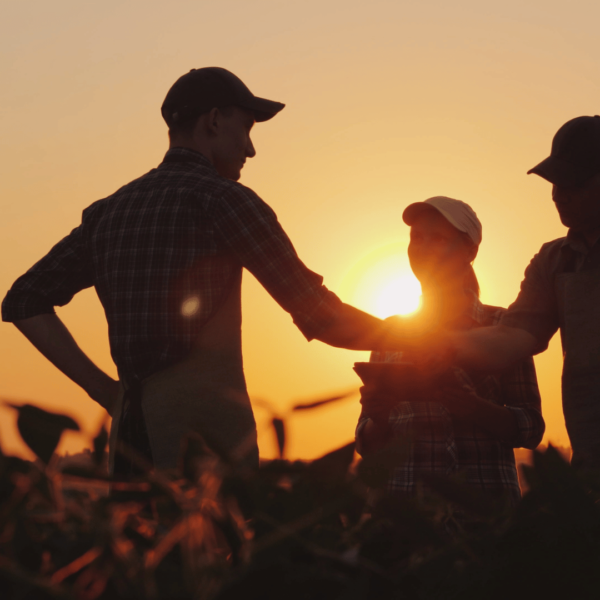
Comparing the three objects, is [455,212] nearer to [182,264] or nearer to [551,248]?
[551,248]

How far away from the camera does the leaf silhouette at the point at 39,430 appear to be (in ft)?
2.52

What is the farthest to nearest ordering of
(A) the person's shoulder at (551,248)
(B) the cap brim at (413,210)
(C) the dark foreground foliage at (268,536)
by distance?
1. (B) the cap brim at (413,210)
2. (A) the person's shoulder at (551,248)
3. (C) the dark foreground foliage at (268,536)

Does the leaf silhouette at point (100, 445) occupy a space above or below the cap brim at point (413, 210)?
below

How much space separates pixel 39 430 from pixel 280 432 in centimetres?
27

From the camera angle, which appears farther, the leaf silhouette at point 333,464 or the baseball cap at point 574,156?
the baseball cap at point 574,156

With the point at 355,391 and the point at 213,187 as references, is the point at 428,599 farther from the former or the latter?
the point at 213,187

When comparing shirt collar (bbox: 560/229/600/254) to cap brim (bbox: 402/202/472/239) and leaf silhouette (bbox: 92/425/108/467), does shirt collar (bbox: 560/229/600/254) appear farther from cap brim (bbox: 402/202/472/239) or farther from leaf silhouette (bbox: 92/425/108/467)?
leaf silhouette (bbox: 92/425/108/467)

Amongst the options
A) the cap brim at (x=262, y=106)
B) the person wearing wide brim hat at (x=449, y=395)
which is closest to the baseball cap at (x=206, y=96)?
the cap brim at (x=262, y=106)

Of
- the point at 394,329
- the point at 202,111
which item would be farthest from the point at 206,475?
the point at 202,111

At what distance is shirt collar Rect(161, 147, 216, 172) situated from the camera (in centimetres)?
296

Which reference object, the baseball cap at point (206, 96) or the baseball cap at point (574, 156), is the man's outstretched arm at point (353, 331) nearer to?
the baseball cap at point (206, 96)

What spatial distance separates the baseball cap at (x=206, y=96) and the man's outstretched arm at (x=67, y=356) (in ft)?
3.38

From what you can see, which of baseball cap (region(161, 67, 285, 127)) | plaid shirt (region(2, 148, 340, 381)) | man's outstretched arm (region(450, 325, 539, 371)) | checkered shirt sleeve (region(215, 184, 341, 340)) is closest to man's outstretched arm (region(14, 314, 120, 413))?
plaid shirt (region(2, 148, 340, 381))

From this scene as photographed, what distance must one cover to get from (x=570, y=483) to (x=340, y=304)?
73.7 inches
